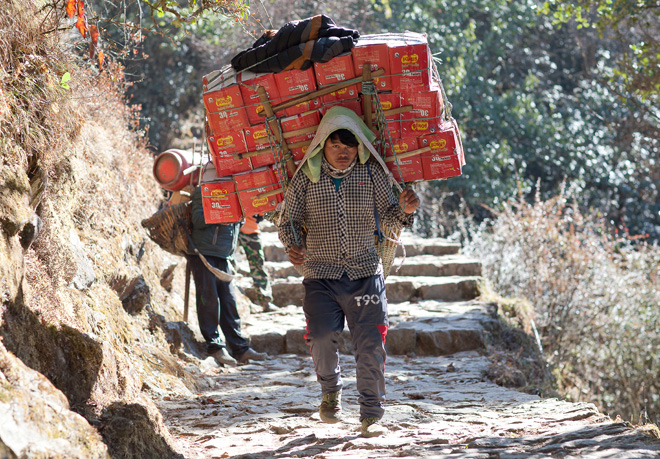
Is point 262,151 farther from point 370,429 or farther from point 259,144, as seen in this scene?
point 370,429

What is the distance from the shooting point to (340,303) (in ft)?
14.9

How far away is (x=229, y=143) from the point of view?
4.91 m

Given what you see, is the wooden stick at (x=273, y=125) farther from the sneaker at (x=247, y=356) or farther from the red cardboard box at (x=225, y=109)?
the sneaker at (x=247, y=356)

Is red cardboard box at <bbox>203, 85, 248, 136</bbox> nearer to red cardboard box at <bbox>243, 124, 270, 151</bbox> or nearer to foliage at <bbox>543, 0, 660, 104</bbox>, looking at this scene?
red cardboard box at <bbox>243, 124, 270, 151</bbox>

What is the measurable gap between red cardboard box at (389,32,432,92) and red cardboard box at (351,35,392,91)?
4 centimetres

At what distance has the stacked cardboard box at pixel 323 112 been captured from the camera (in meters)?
4.64

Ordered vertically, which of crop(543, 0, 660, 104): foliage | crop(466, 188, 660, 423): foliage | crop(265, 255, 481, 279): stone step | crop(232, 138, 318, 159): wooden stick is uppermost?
crop(543, 0, 660, 104): foliage

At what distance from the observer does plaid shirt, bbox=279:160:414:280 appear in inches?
180

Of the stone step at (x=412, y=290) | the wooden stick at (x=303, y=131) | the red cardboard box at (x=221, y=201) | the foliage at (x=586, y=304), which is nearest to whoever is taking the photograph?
the wooden stick at (x=303, y=131)

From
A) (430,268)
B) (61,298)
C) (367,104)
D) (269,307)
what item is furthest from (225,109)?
(430,268)

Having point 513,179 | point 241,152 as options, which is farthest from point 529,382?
point 513,179

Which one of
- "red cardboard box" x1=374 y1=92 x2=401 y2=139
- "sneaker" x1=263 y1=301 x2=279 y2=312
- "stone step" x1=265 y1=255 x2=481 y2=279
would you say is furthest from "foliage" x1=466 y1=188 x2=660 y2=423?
"red cardboard box" x1=374 y1=92 x2=401 y2=139

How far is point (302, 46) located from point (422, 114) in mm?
980

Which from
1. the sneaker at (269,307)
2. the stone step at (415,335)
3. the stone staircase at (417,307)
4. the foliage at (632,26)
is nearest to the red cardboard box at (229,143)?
the stone staircase at (417,307)
